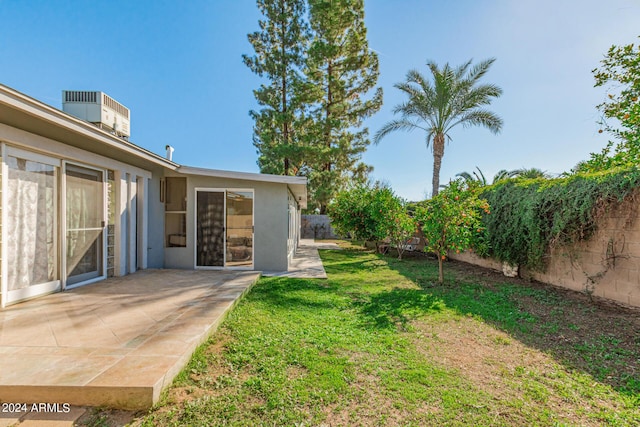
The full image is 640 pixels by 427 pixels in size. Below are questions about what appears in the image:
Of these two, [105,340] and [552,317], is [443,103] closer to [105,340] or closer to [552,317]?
[552,317]

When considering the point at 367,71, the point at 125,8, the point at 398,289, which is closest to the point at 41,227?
the point at 398,289

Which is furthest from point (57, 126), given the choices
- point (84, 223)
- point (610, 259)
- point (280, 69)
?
point (280, 69)

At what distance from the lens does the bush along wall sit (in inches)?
204

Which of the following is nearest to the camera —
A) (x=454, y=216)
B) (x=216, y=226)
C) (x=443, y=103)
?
(x=454, y=216)

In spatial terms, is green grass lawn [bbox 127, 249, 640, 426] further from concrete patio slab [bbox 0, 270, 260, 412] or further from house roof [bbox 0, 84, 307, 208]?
house roof [bbox 0, 84, 307, 208]

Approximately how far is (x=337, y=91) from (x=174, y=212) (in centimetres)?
1523

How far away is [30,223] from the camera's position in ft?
15.4

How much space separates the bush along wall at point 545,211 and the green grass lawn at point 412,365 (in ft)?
4.44

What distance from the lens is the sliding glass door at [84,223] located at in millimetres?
5422

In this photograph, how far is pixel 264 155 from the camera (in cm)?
1966

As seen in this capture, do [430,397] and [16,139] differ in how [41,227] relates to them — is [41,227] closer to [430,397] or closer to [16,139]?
[16,139]

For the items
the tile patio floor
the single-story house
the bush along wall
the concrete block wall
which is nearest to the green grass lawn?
the tile patio floor

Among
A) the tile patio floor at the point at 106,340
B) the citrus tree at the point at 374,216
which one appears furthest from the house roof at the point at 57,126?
the citrus tree at the point at 374,216

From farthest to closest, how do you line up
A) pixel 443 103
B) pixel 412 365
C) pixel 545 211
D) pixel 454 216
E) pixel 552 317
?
pixel 443 103 → pixel 454 216 → pixel 545 211 → pixel 552 317 → pixel 412 365
